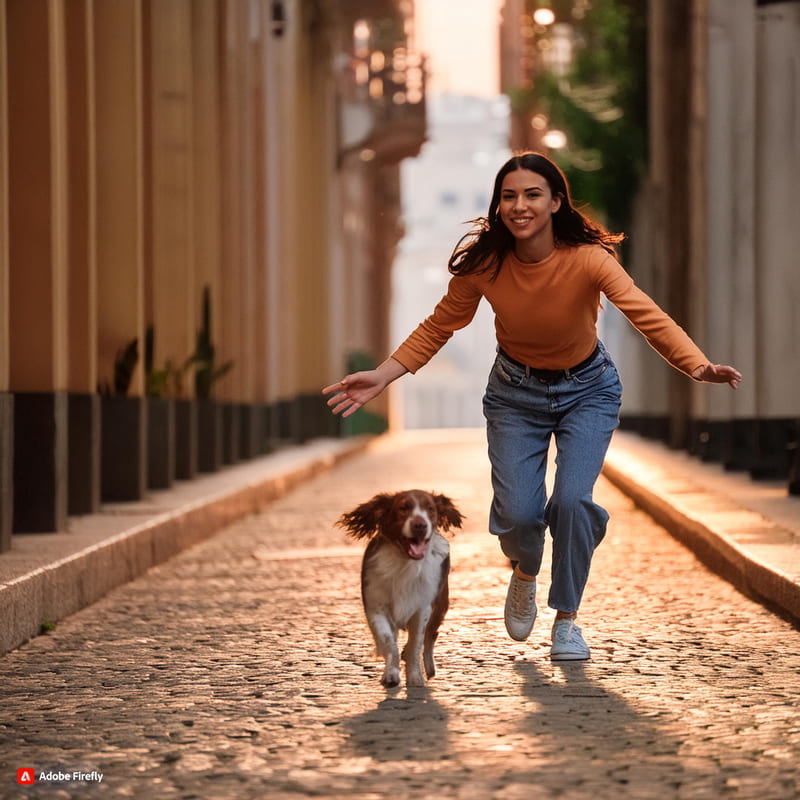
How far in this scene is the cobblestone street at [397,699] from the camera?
476 centimetres

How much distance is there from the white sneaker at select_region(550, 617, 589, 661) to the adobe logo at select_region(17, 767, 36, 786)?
2411mm

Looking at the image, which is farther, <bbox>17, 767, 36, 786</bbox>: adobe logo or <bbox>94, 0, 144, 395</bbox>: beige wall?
<bbox>94, 0, 144, 395</bbox>: beige wall

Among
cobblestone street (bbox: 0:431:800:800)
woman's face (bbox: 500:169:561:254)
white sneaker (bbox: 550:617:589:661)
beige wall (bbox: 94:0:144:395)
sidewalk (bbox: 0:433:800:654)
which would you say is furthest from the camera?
beige wall (bbox: 94:0:144:395)

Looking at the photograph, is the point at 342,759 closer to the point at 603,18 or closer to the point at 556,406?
the point at 556,406

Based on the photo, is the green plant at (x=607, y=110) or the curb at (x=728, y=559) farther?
the green plant at (x=607, y=110)

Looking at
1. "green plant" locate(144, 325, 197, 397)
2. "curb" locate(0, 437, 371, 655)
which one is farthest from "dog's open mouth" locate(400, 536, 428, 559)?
"green plant" locate(144, 325, 197, 397)

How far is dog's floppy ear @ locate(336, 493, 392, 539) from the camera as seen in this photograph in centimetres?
618

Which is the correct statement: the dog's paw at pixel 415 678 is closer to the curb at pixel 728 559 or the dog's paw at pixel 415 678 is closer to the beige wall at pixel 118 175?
the curb at pixel 728 559

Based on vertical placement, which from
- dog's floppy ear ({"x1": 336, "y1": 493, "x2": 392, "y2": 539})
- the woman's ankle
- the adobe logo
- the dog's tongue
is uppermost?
dog's floppy ear ({"x1": 336, "y1": 493, "x2": 392, "y2": 539})

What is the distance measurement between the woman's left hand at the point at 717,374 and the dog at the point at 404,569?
3.26 ft

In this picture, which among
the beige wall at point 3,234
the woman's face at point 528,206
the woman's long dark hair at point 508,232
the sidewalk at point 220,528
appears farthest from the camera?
the beige wall at point 3,234

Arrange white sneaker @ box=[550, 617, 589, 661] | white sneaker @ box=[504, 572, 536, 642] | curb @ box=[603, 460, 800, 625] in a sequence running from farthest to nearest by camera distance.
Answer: curb @ box=[603, 460, 800, 625] → white sneaker @ box=[504, 572, 536, 642] → white sneaker @ box=[550, 617, 589, 661]

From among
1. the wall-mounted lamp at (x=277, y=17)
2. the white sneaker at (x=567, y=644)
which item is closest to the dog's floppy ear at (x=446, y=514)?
the white sneaker at (x=567, y=644)

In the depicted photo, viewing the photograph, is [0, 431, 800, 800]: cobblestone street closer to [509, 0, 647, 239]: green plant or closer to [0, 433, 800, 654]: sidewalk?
[0, 433, 800, 654]: sidewalk
